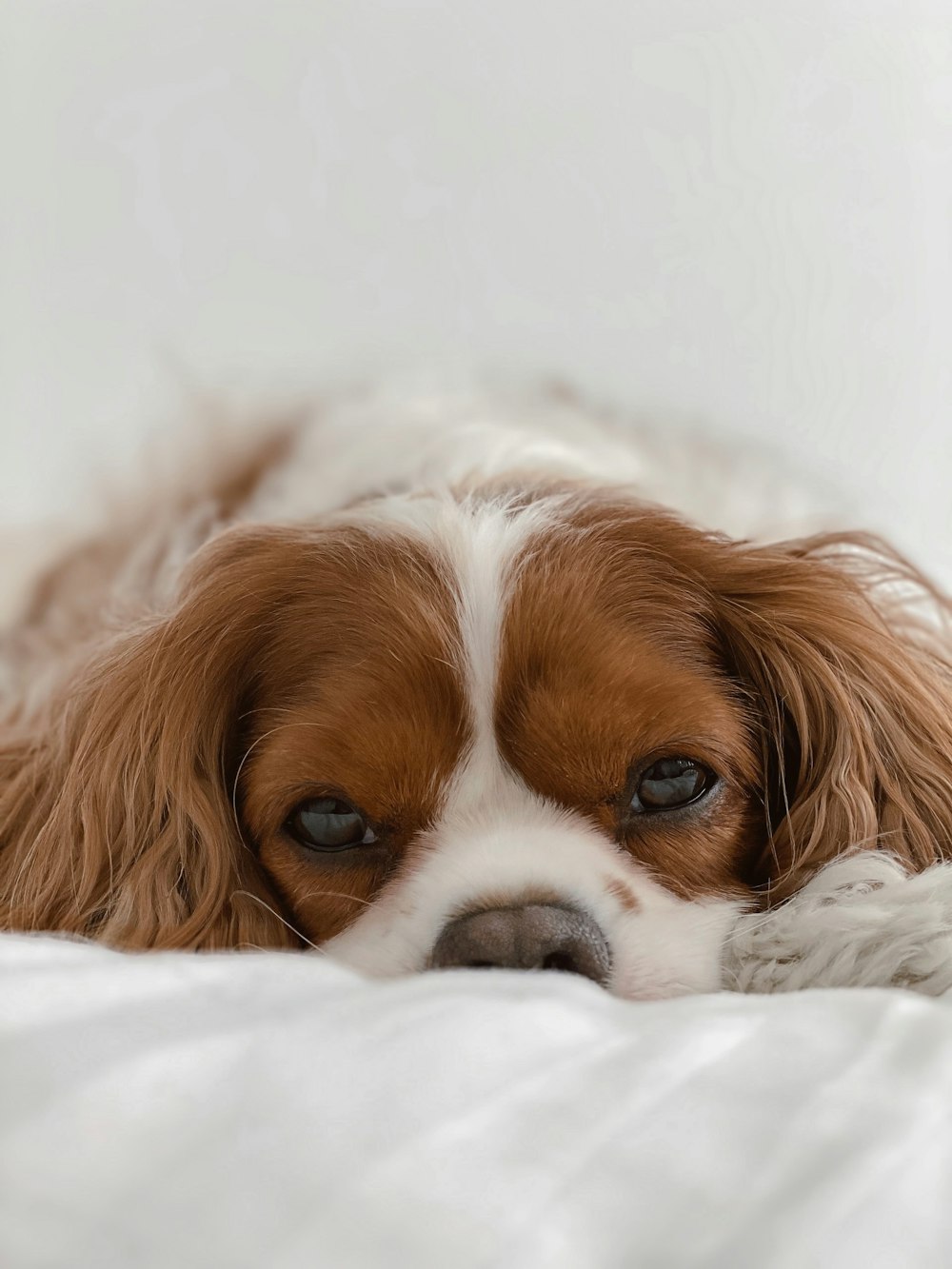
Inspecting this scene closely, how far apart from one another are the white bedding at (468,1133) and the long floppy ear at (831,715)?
0.64 metres

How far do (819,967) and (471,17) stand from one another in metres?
2.62

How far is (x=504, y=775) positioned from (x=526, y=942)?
9.9 inches

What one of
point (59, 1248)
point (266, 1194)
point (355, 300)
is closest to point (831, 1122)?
point (266, 1194)

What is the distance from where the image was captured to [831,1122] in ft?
2.78

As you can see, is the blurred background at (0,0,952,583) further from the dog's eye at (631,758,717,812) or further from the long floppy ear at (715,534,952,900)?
the dog's eye at (631,758,717,812)

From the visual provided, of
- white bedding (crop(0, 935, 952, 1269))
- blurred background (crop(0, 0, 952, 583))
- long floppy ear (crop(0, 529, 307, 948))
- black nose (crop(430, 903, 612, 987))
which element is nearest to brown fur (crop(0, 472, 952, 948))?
long floppy ear (crop(0, 529, 307, 948))

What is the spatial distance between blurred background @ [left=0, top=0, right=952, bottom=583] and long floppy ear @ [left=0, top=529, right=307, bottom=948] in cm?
154

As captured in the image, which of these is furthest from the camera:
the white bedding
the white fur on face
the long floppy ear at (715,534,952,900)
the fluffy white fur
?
the long floppy ear at (715,534,952,900)

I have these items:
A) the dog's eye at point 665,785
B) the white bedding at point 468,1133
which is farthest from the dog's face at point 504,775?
the white bedding at point 468,1133

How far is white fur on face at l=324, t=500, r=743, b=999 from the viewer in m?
1.42

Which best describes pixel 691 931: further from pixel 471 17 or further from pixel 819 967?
pixel 471 17

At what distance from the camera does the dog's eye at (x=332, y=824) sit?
154 centimetres

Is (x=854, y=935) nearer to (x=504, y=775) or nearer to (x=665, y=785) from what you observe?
(x=665, y=785)

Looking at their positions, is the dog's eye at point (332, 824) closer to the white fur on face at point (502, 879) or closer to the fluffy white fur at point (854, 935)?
the white fur on face at point (502, 879)
